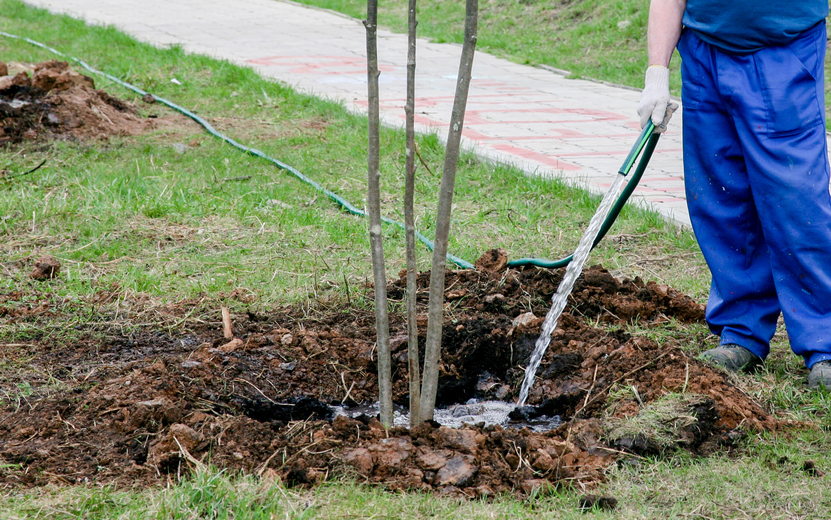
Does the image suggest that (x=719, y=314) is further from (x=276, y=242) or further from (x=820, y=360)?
(x=276, y=242)

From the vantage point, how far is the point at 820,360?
2.98 meters

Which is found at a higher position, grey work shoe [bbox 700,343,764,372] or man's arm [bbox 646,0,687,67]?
man's arm [bbox 646,0,687,67]

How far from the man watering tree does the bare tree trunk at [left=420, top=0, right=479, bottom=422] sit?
120cm

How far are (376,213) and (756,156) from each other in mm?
1483

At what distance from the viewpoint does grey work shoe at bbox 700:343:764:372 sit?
10.3ft

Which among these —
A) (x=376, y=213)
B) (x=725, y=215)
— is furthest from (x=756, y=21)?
(x=376, y=213)

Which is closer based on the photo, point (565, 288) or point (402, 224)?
point (565, 288)

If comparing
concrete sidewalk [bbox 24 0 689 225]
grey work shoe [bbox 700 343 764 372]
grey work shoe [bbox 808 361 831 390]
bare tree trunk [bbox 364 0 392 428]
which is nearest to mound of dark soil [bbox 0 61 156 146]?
concrete sidewalk [bbox 24 0 689 225]

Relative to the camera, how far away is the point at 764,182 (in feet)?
9.89

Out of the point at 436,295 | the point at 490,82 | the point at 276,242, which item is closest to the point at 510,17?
the point at 490,82

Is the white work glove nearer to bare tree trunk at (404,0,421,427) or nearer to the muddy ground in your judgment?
the muddy ground

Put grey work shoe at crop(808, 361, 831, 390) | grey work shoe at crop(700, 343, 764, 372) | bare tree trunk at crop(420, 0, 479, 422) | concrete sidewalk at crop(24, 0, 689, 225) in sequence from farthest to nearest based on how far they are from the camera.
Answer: concrete sidewalk at crop(24, 0, 689, 225)
grey work shoe at crop(700, 343, 764, 372)
grey work shoe at crop(808, 361, 831, 390)
bare tree trunk at crop(420, 0, 479, 422)

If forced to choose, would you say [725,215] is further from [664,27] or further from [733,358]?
[664,27]

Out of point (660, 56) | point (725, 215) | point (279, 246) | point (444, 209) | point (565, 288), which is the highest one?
point (660, 56)
